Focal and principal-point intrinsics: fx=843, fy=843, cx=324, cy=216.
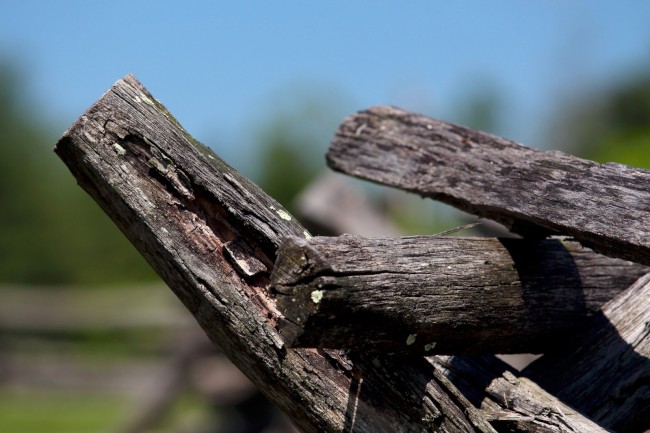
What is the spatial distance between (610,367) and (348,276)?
0.88 meters

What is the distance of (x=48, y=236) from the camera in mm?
20344

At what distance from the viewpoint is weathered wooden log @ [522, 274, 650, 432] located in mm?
2002

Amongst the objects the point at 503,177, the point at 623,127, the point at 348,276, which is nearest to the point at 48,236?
the point at 623,127

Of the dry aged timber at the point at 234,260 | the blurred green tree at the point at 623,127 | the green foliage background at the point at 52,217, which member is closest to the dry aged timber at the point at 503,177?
the dry aged timber at the point at 234,260

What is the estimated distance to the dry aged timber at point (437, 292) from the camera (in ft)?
4.87

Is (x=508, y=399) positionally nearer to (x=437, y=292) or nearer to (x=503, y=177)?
(x=437, y=292)

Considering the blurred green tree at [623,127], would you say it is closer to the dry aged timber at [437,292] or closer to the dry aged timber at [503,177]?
the dry aged timber at [503,177]

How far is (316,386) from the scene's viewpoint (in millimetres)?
1680

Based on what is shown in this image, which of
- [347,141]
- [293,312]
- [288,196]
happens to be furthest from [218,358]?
[288,196]

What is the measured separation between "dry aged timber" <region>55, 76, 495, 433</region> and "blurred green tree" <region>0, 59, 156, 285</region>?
18808 mm

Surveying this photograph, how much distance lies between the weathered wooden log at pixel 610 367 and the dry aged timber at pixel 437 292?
45 mm

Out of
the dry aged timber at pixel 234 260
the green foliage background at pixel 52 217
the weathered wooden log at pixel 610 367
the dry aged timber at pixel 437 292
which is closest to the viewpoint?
the dry aged timber at pixel 437 292

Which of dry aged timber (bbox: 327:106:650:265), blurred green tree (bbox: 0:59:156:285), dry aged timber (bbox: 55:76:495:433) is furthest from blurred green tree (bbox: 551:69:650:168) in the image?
blurred green tree (bbox: 0:59:156:285)

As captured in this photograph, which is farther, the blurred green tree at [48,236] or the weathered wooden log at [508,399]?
the blurred green tree at [48,236]
